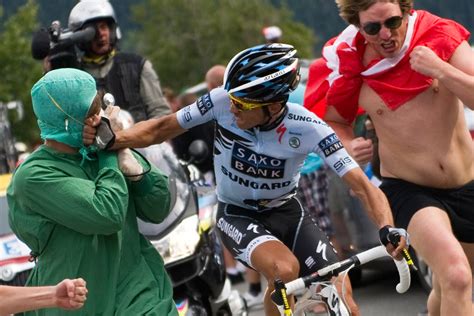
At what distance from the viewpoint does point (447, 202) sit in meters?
7.26

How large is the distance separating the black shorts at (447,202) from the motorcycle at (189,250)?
1559 millimetres

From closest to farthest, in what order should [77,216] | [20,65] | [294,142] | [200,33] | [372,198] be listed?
[77,216]
[372,198]
[294,142]
[20,65]
[200,33]

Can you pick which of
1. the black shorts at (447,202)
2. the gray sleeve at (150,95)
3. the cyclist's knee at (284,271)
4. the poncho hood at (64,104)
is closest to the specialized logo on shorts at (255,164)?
the cyclist's knee at (284,271)

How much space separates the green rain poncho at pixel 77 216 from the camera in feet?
18.2

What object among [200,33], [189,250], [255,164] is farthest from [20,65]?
[255,164]

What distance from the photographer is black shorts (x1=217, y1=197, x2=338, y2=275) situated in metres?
6.89

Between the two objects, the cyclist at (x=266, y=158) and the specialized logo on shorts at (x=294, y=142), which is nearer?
the cyclist at (x=266, y=158)

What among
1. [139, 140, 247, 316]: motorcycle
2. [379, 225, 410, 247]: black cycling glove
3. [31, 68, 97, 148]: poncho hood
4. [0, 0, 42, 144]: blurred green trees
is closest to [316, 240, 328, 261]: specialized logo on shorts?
[379, 225, 410, 247]: black cycling glove

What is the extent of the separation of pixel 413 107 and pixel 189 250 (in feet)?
6.09

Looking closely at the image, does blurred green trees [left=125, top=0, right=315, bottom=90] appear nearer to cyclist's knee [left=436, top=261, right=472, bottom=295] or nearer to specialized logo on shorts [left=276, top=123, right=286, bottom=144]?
specialized logo on shorts [left=276, top=123, right=286, bottom=144]

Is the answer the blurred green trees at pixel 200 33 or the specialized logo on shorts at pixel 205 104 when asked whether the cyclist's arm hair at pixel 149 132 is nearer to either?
the specialized logo on shorts at pixel 205 104

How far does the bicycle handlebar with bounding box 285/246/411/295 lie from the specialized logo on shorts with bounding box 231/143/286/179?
0.79 m

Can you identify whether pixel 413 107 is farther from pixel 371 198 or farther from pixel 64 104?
pixel 64 104

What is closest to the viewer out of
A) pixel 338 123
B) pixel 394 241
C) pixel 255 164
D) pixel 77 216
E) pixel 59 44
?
pixel 77 216
